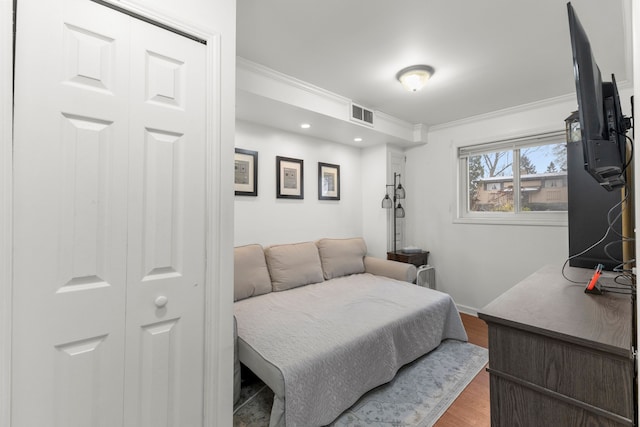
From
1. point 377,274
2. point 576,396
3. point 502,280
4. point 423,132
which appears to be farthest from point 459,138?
point 576,396

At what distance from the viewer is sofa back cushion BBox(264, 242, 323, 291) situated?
291 cm

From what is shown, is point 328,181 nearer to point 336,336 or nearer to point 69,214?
point 336,336

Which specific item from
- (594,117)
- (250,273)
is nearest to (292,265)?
(250,273)

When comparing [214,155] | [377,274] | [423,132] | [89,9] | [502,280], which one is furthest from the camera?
[423,132]

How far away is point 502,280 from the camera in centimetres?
325

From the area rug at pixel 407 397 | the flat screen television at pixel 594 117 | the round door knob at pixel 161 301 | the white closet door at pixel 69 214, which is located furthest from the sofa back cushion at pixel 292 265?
the flat screen television at pixel 594 117

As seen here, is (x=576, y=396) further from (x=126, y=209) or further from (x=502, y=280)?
(x=502, y=280)

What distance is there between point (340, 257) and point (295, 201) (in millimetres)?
871

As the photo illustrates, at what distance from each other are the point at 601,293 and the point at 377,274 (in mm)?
2308

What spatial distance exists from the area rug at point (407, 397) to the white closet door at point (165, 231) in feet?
2.57

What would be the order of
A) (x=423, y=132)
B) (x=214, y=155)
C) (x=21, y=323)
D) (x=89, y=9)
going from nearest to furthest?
(x=21, y=323) < (x=89, y=9) < (x=214, y=155) < (x=423, y=132)

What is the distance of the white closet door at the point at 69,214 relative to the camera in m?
0.88

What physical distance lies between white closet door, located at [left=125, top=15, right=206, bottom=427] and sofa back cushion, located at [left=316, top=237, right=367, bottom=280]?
223 centimetres

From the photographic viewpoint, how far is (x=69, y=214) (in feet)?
3.13
